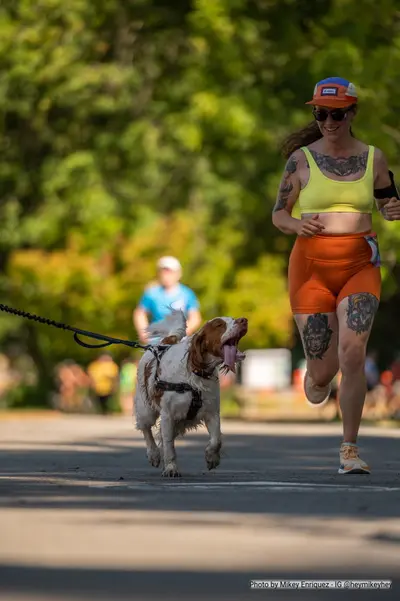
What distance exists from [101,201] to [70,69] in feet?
11.6

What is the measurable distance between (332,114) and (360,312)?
1.18 m

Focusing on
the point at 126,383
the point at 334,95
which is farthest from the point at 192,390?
the point at 126,383

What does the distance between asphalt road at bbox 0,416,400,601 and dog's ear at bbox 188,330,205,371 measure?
65 centimetres

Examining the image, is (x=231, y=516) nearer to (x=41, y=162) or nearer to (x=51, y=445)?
(x=51, y=445)

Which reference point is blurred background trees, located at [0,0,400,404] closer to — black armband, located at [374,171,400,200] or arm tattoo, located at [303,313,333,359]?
black armband, located at [374,171,400,200]

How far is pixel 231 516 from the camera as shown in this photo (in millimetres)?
8391

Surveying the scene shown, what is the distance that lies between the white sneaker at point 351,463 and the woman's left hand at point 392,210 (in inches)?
54.1

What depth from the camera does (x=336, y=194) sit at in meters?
11.8

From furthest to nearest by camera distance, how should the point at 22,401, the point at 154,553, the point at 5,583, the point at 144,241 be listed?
the point at 22,401 → the point at 144,241 → the point at 154,553 → the point at 5,583

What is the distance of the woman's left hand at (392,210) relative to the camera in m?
11.9

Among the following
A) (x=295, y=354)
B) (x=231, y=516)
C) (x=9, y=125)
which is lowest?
(x=295, y=354)

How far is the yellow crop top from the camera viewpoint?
1184 centimetres

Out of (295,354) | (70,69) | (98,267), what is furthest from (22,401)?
(295,354)

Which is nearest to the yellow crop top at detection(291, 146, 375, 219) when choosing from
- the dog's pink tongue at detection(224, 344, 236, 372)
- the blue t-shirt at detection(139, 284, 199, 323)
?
the dog's pink tongue at detection(224, 344, 236, 372)
